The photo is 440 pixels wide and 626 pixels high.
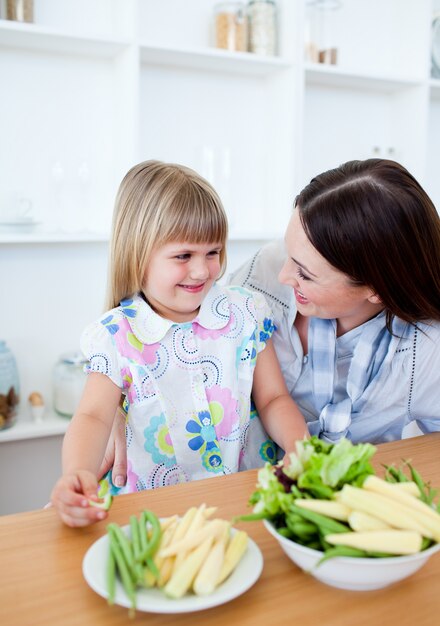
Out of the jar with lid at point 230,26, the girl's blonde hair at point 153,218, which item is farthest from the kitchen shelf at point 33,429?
the jar with lid at point 230,26

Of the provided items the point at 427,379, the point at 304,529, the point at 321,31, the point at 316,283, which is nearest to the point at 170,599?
the point at 304,529

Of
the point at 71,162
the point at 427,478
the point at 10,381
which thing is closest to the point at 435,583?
the point at 427,478

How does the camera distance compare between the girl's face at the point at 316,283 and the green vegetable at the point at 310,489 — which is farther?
the girl's face at the point at 316,283

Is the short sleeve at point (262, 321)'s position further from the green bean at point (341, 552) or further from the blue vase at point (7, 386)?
the blue vase at point (7, 386)

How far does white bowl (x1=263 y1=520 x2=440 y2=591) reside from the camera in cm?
76

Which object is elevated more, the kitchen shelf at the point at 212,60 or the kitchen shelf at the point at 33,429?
the kitchen shelf at the point at 212,60

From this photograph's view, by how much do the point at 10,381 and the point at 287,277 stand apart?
4.43 ft

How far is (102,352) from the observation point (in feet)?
4.57

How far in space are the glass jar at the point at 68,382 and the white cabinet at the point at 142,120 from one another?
0.15m

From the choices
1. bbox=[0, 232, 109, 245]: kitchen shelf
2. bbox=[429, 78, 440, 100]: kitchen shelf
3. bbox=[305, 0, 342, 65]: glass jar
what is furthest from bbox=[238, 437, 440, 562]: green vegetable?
bbox=[429, 78, 440, 100]: kitchen shelf

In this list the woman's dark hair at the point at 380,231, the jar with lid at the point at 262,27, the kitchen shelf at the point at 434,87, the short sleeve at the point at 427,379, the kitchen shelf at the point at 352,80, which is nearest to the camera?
the woman's dark hair at the point at 380,231

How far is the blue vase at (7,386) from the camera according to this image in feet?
7.95

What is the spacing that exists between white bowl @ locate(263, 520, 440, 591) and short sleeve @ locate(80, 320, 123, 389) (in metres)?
0.63

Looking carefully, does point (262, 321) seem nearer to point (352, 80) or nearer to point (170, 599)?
point (170, 599)
